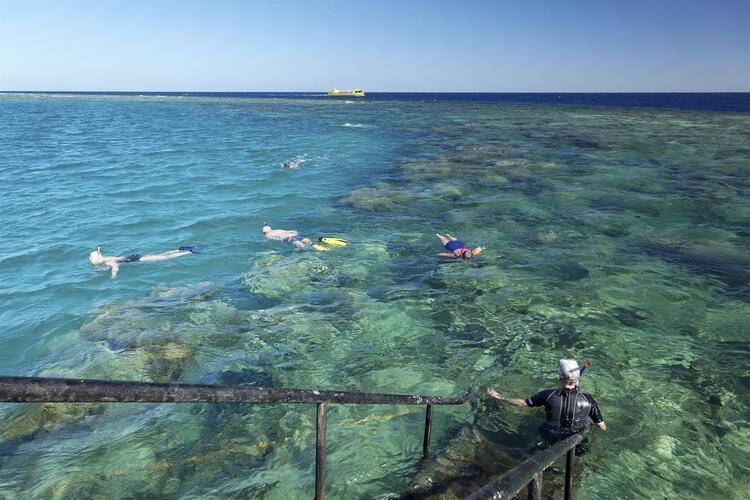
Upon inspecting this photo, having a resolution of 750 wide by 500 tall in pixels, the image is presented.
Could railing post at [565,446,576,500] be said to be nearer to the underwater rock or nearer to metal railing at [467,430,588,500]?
metal railing at [467,430,588,500]

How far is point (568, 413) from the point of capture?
541 centimetres

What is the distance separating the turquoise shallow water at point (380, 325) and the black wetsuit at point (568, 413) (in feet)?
1.30

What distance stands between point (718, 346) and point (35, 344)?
12.9 metres

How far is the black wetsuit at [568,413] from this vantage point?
5383mm

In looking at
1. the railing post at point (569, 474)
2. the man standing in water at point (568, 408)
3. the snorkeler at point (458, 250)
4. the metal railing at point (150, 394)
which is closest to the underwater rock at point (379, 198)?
the snorkeler at point (458, 250)

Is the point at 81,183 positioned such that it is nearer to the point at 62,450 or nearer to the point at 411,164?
the point at 411,164

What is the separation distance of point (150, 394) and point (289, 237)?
1269cm

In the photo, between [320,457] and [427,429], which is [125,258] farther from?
[320,457]

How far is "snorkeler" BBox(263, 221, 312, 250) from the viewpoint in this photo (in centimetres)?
1376

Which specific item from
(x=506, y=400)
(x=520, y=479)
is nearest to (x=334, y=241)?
(x=506, y=400)

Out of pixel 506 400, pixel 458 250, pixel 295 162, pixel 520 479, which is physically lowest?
pixel 506 400

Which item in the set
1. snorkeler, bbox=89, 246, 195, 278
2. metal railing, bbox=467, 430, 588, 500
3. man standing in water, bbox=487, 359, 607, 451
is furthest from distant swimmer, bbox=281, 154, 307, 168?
metal railing, bbox=467, 430, 588, 500

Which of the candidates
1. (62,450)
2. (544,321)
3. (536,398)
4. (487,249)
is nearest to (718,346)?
(544,321)

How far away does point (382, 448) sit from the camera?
5617 mm
